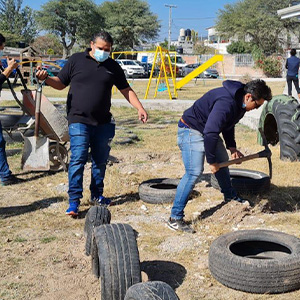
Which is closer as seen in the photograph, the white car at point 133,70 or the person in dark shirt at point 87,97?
the person in dark shirt at point 87,97

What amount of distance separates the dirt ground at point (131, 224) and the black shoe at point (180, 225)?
0.19 ft

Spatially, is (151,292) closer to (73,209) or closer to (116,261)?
(116,261)

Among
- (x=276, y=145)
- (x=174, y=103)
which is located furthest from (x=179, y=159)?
(x=174, y=103)

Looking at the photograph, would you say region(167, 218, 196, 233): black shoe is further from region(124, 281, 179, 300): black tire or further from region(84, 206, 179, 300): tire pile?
region(124, 281, 179, 300): black tire

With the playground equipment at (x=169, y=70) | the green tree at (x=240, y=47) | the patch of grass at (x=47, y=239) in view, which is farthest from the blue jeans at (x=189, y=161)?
the green tree at (x=240, y=47)

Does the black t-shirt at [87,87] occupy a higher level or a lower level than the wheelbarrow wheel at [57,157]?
higher

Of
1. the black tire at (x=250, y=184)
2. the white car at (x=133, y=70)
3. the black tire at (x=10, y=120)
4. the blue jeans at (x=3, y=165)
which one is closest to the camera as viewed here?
the black tire at (x=250, y=184)

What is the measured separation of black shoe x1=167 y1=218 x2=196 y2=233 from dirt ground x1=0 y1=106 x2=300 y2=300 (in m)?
0.06

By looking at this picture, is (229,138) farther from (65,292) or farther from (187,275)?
(65,292)

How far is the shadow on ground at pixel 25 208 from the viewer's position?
542 centimetres

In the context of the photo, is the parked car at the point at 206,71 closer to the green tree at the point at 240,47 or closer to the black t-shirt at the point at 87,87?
the green tree at the point at 240,47

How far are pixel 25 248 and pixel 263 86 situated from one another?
2.55 metres

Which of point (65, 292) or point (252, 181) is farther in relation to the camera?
point (252, 181)

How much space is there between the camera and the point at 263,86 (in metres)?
4.27
